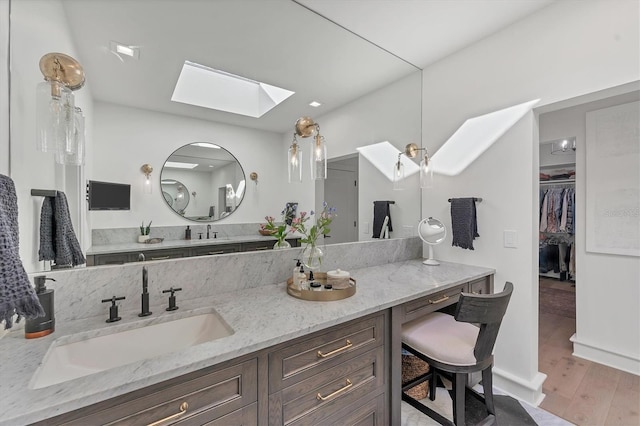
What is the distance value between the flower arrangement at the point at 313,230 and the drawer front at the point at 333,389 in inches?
23.2

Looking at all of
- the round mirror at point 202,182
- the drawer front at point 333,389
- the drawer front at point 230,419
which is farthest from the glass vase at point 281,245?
the drawer front at point 230,419

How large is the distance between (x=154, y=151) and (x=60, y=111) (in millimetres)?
364

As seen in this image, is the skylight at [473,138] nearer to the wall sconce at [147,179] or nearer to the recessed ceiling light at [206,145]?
the recessed ceiling light at [206,145]

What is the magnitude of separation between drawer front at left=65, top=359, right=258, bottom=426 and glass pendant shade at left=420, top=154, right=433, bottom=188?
2.07 m

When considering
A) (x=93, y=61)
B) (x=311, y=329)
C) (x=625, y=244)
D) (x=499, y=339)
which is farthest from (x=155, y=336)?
(x=625, y=244)

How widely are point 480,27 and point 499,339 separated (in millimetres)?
2452

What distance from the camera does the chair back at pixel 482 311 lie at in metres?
1.32

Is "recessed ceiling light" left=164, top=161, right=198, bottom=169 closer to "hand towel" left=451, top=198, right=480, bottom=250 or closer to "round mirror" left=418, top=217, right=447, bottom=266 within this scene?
"round mirror" left=418, top=217, right=447, bottom=266

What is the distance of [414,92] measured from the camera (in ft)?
8.75

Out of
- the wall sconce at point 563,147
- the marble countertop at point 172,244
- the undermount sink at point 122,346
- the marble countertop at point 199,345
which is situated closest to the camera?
the marble countertop at point 199,345

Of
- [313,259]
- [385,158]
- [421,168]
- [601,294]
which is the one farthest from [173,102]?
[601,294]

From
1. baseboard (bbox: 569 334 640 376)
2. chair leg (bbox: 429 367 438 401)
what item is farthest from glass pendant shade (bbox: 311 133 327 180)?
baseboard (bbox: 569 334 640 376)

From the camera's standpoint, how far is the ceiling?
50.6 inches

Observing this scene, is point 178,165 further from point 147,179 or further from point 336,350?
point 336,350
